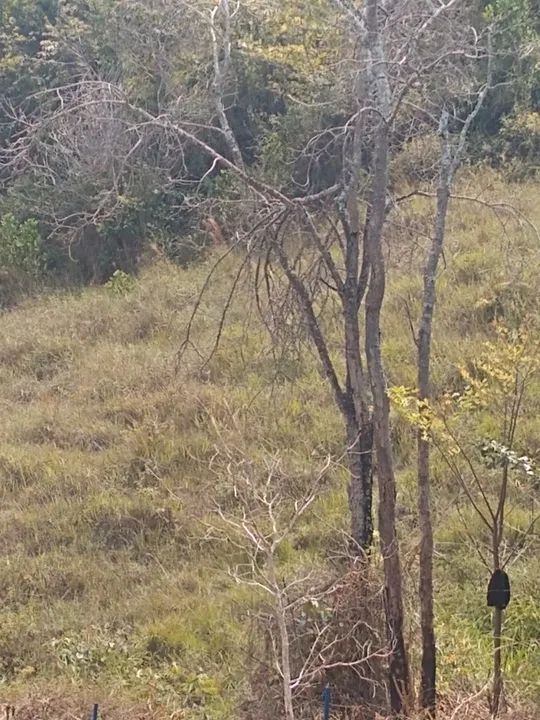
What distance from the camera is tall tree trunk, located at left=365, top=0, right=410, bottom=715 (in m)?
3.41

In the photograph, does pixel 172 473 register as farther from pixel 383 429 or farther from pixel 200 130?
pixel 383 429

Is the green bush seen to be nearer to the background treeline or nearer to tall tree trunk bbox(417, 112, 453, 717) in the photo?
the background treeline

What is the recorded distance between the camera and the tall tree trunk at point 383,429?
3408mm

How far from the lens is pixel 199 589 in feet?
16.9

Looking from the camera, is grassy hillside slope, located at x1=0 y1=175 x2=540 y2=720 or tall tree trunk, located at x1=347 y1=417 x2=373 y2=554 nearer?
tall tree trunk, located at x1=347 y1=417 x2=373 y2=554

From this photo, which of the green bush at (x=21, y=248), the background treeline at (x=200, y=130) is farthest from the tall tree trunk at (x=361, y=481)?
the green bush at (x=21, y=248)

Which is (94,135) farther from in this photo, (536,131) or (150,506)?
(536,131)

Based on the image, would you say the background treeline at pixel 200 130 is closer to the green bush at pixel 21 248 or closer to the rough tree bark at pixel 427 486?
the green bush at pixel 21 248

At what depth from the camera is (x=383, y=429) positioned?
134 inches

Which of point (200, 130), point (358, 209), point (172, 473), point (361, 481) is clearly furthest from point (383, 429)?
point (200, 130)

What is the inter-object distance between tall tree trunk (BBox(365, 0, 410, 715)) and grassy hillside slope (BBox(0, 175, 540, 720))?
0.38 metres

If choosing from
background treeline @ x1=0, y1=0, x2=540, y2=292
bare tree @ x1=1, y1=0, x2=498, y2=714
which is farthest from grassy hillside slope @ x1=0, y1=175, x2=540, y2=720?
background treeline @ x1=0, y1=0, x2=540, y2=292

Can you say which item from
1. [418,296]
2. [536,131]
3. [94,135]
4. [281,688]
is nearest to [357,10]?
[94,135]

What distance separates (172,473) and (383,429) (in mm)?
3202
